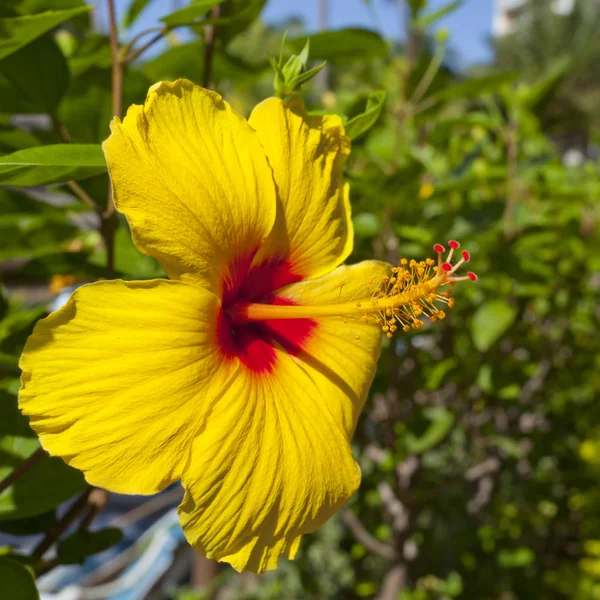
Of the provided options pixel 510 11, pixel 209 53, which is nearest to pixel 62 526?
pixel 209 53

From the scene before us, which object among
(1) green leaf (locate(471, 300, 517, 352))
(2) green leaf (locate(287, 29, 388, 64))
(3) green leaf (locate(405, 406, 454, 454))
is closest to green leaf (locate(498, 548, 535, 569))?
(3) green leaf (locate(405, 406, 454, 454))

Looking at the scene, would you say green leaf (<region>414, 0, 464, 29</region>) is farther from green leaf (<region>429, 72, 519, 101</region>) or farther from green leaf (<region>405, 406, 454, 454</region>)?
green leaf (<region>405, 406, 454, 454</region>)

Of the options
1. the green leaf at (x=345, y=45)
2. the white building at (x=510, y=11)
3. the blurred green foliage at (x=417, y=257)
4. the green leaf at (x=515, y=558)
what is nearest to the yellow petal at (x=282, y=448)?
the blurred green foliage at (x=417, y=257)

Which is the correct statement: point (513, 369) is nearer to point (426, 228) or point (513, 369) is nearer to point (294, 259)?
point (426, 228)

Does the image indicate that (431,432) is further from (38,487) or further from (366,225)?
(38,487)

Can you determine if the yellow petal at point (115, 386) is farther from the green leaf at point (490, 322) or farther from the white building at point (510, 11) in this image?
the white building at point (510, 11)

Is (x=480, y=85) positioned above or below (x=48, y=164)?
below

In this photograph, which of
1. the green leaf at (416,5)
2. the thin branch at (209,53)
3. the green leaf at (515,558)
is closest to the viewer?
the thin branch at (209,53)
